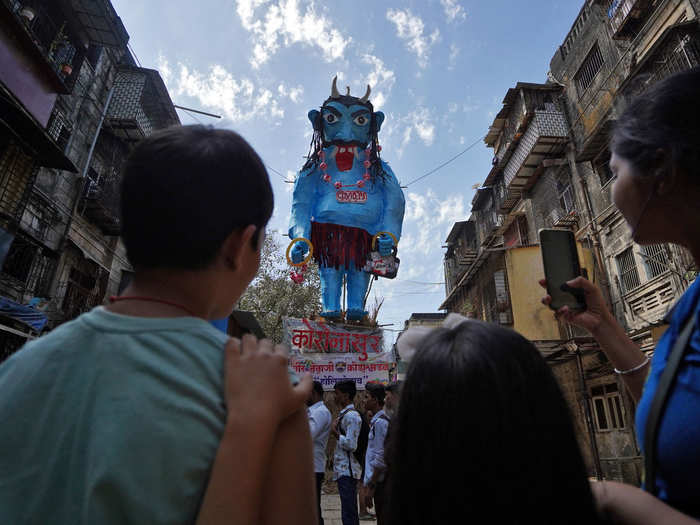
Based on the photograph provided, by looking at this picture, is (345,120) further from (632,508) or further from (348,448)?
(632,508)

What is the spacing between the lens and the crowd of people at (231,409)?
0.76 metres

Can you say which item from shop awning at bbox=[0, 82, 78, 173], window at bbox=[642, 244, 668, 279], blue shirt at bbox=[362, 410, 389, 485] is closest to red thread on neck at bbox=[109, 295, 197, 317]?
blue shirt at bbox=[362, 410, 389, 485]

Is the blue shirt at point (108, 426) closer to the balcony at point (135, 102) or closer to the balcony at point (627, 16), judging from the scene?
the balcony at point (627, 16)

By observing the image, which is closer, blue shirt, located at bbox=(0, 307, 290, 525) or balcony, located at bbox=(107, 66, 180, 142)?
blue shirt, located at bbox=(0, 307, 290, 525)

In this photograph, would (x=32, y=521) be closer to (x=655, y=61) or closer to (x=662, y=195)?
(x=662, y=195)

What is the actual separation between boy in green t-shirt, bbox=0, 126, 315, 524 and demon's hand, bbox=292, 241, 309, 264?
4.80 meters

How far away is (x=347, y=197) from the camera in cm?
609

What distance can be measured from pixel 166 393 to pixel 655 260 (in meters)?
13.3

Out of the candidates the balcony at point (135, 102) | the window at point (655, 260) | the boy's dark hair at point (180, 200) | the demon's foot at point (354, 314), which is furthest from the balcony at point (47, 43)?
the window at point (655, 260)

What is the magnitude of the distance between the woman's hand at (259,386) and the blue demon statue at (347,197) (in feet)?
16.6

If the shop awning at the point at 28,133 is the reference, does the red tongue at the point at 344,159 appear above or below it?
below

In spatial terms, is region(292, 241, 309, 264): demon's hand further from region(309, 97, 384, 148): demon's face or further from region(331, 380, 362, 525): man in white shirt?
region(331, 380, 362, 525): man in white shirt

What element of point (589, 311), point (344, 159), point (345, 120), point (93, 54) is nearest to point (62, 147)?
point (93, 54)

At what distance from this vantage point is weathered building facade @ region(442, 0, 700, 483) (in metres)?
11.1
